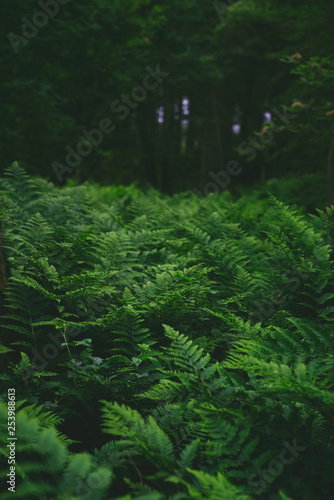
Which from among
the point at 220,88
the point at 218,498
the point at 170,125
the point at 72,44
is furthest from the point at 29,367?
the point at 170,125

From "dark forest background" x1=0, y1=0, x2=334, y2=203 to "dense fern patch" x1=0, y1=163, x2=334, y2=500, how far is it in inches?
114

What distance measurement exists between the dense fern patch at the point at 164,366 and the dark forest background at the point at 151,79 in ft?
9.51

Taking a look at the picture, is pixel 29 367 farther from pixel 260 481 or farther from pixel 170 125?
pixel 170 125

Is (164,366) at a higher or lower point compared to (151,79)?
lower

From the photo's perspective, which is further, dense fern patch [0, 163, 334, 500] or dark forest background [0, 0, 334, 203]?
dark forest background [0, 0, 334, 203]

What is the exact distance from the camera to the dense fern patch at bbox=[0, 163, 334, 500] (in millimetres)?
1874

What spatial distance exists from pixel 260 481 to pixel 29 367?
5.25 feet

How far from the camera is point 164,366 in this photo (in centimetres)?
276

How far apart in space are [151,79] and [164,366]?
41.8 ft

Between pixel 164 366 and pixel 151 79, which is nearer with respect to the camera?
pixel 164 366

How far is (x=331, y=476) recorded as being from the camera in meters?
1.81

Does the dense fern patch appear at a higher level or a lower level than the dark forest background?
lower

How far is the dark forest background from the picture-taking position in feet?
25.7

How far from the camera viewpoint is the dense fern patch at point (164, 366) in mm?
1874
